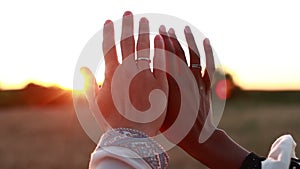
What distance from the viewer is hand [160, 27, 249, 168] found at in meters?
1.49

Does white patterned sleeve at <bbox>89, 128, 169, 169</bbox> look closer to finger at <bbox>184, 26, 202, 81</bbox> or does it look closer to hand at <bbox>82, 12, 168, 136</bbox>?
hand at <bbox>82, 12, 168, 136</bbox>

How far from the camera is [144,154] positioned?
4.24 feet

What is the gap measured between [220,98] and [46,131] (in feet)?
44.9

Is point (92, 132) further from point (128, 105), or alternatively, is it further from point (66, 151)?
point (66, 151)

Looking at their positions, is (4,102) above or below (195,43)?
below

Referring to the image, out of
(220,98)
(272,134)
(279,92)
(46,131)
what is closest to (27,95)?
(279,92)

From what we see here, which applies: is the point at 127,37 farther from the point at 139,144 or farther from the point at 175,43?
the point at 139,144

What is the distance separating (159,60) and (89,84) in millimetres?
133

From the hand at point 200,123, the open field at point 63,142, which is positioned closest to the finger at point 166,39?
the hand at point 200,123

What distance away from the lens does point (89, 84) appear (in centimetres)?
144

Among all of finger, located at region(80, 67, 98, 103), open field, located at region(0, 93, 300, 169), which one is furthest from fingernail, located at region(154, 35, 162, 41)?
open field, located at region(0, 93, 300, 169)

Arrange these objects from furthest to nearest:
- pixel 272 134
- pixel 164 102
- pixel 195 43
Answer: pixel 272 134 → pixel 195 43 → pixel 164 102

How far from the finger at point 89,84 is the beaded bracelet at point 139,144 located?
5.0 inches

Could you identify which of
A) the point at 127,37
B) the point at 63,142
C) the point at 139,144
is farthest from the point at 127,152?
the point at 63,142
